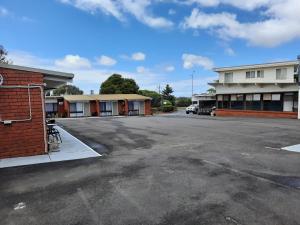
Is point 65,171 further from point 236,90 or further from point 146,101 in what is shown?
Result: point 146,101

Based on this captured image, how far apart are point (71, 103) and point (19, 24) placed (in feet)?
56.3

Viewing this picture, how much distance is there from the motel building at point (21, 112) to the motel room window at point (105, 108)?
85.8ft

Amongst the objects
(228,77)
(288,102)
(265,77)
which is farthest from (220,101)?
(288,102)

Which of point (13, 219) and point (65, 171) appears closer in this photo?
point (13, 219)

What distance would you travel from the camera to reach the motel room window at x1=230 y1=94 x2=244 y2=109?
2802cm

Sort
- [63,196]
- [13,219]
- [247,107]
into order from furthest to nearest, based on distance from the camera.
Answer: [247,107], [63,196], [13,219]

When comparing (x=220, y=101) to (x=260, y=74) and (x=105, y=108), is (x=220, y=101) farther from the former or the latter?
(x=105, y=108)

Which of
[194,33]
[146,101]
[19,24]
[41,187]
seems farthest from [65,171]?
[146,101]

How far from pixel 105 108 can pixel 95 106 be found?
1434 mm

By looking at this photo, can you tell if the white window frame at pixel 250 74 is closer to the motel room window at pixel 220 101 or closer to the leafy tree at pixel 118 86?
the motel room window at pixel 220 101

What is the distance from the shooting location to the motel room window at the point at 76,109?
32.0 metres

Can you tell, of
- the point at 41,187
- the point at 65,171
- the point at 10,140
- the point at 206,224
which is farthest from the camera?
the point at 10,140

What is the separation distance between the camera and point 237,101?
2856 cm

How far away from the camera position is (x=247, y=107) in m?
27.5
